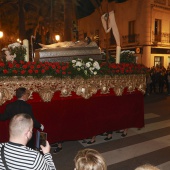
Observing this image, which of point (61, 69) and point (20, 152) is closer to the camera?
point (20, 152)

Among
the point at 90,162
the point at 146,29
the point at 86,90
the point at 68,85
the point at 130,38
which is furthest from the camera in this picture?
the point at 130,38

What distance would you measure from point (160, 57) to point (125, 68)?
19299 mm

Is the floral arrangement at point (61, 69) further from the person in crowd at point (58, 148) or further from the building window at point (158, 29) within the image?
the building window at point (158, 29)

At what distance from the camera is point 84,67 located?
599cm

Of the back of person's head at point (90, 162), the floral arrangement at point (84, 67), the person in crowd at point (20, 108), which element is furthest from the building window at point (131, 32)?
A: the back of person's head at point (90, 162)

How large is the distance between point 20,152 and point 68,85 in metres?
3.64

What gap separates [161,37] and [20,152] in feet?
80.7

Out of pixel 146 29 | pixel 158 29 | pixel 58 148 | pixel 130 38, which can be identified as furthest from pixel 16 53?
pixel 158 29

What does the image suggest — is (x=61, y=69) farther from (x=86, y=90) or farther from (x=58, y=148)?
(x=58, y=148)

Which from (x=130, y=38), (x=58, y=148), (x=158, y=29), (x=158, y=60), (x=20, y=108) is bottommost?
(x=58, y=148)

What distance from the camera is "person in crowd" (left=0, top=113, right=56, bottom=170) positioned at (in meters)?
2.20

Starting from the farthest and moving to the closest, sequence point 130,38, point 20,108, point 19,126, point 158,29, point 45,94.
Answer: point 130,38 → point 158,29 → point 45,94 → point 20,108 → point 19,126

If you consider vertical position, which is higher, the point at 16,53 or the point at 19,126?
the point at 16,53

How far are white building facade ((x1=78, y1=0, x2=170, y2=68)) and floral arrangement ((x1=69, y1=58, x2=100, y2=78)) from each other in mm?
17949
